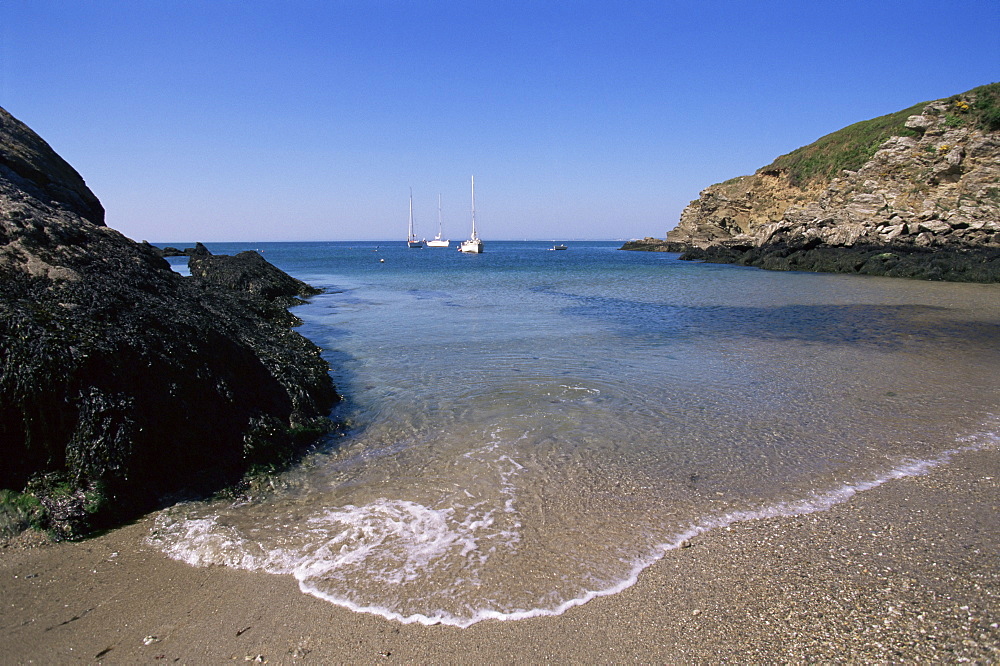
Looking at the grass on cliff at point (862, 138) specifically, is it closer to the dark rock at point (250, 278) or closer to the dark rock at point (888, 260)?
the dark rock at point (888, 260)

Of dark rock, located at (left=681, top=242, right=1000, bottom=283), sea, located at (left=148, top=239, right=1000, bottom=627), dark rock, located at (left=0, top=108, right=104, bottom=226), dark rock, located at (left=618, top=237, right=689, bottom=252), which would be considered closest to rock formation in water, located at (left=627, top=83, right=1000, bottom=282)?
dark rock, located at (left=681, top=242, right=1000, bottom=283)

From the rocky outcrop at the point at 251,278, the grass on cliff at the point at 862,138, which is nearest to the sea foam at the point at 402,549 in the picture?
the rocky outcrop at the point at 251,278

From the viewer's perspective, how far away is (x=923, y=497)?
188 inches

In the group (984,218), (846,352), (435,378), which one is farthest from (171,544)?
(984,218)

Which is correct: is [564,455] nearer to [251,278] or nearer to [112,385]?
[112,385]

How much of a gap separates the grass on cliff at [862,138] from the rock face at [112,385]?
47.5 meters

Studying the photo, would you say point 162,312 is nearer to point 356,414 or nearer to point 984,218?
point 356,414

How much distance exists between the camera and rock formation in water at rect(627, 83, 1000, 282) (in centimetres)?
3331

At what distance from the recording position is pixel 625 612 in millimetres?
3375

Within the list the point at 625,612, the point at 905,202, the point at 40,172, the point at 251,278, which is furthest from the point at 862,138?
the point at 625,612

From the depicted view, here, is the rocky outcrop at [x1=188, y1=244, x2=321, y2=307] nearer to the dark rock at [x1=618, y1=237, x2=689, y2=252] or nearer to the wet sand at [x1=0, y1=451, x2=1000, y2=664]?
the wet sand at [x1=0, y1=451, x2=1000, y2=664]

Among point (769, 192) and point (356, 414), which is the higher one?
point (769, 192)

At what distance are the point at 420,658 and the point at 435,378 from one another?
20.5 ft

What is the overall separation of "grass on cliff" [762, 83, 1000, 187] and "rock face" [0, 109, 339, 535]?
47.5 m
